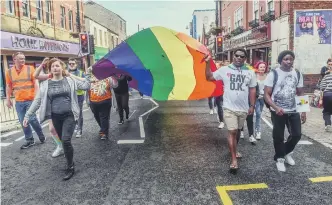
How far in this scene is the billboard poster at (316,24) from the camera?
15.1 m

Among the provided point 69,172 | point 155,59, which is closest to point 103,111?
point 155,59

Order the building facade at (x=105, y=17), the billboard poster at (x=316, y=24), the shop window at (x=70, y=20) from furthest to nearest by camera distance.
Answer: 1. the building facade at (x=105, y=17)
2. the shop window at (x=70, y=20)
3. the billboard poster at (x=316, y=24)

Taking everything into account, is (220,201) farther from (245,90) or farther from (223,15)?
(223,15)

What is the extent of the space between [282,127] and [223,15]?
29.4m

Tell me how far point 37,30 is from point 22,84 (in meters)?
15.3

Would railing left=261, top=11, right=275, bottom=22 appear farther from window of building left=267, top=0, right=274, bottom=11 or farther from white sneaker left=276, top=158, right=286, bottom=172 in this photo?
white sneaker left=276, top=158, right=286, bottom=172

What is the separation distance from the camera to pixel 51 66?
4574mm

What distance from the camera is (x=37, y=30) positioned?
19.6 m

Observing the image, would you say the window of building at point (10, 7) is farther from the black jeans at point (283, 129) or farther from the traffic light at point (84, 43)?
the black jeans at point (283, 129)

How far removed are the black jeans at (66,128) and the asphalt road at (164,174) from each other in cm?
36

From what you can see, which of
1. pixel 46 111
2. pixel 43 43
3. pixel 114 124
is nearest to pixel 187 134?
pixel 114 124

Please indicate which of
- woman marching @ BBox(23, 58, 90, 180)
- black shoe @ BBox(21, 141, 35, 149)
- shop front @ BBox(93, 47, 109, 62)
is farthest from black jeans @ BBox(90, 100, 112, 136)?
shop front @ BBox(93, 47, 109, 62)

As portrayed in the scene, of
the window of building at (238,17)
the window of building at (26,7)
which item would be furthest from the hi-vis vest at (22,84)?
the window of building at (238,17)

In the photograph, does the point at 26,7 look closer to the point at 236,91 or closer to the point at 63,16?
the point at 63,16
